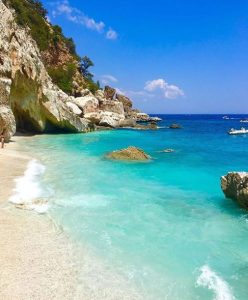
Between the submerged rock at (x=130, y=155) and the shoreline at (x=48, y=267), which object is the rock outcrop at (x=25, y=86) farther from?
the shoreline at (x=48, y=267)

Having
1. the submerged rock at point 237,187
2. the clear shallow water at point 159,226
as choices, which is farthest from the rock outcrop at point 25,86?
the submerged rock at point 237,187

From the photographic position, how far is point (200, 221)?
12.2 meters

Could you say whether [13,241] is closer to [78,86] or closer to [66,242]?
[66,242]

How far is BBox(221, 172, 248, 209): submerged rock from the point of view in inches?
511

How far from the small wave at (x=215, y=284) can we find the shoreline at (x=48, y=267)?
161 cm

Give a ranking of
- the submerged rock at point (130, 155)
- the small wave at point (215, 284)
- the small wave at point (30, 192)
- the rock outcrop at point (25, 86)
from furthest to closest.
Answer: the rock outcrop at point (25, 86), the submerged rock at point (130, 155), the small wave at point (30, 192), the small wave at point (215, 284)

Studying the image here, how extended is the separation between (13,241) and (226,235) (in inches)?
238

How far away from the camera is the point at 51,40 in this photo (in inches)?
3093

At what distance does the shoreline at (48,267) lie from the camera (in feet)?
23.3

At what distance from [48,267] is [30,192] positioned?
21.9 ft

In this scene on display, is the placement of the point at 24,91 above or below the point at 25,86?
below

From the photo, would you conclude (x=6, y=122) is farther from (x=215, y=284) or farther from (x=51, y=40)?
(x=51, y=40)

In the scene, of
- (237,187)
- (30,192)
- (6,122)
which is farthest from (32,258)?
(6,122)

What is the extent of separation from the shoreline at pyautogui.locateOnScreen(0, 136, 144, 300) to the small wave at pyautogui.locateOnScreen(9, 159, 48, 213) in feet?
3.39
